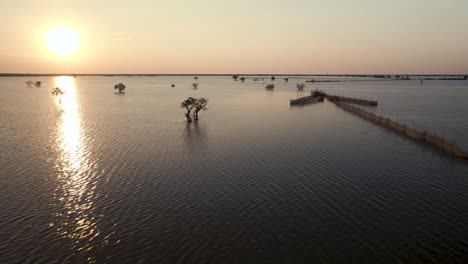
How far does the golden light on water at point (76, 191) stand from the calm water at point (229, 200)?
0.10m

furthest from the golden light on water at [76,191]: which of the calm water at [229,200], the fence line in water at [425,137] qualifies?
the fence line in water at [425,137]

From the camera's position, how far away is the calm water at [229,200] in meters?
15.9

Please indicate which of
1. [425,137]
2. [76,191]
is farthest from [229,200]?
[425,137]

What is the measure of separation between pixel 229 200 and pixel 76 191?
10.8 m

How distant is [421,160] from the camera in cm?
3247

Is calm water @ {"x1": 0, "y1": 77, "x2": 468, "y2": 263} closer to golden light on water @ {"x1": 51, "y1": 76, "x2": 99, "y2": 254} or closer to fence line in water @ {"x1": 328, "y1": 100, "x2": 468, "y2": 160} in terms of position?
golden light on water @ {"x1": 51, "y1": 76, "x2": 99, "y2": 254}

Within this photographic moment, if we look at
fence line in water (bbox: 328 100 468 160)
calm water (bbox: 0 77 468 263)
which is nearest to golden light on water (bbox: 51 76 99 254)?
calm water (bbox: 0 77 468 263)

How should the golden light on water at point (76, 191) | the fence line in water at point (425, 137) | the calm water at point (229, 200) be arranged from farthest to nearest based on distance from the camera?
the fence line in water at point (425, 137)
the golden light on water at point (76, 191)
the calm water at point (229, 200)

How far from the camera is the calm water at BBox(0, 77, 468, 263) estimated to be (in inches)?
626

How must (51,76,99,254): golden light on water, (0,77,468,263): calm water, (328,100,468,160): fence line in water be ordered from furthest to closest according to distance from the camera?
1. (328,100,468,160): fence line in water
2. (51,76,99,254): golden light on water
3. (0,77,468,263): calm water

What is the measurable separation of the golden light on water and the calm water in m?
0.10

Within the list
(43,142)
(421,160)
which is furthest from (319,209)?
(43,142)

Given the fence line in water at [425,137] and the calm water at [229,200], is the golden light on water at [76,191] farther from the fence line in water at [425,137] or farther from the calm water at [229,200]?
the fence line in water at [425,137]

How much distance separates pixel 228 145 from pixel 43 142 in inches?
853
